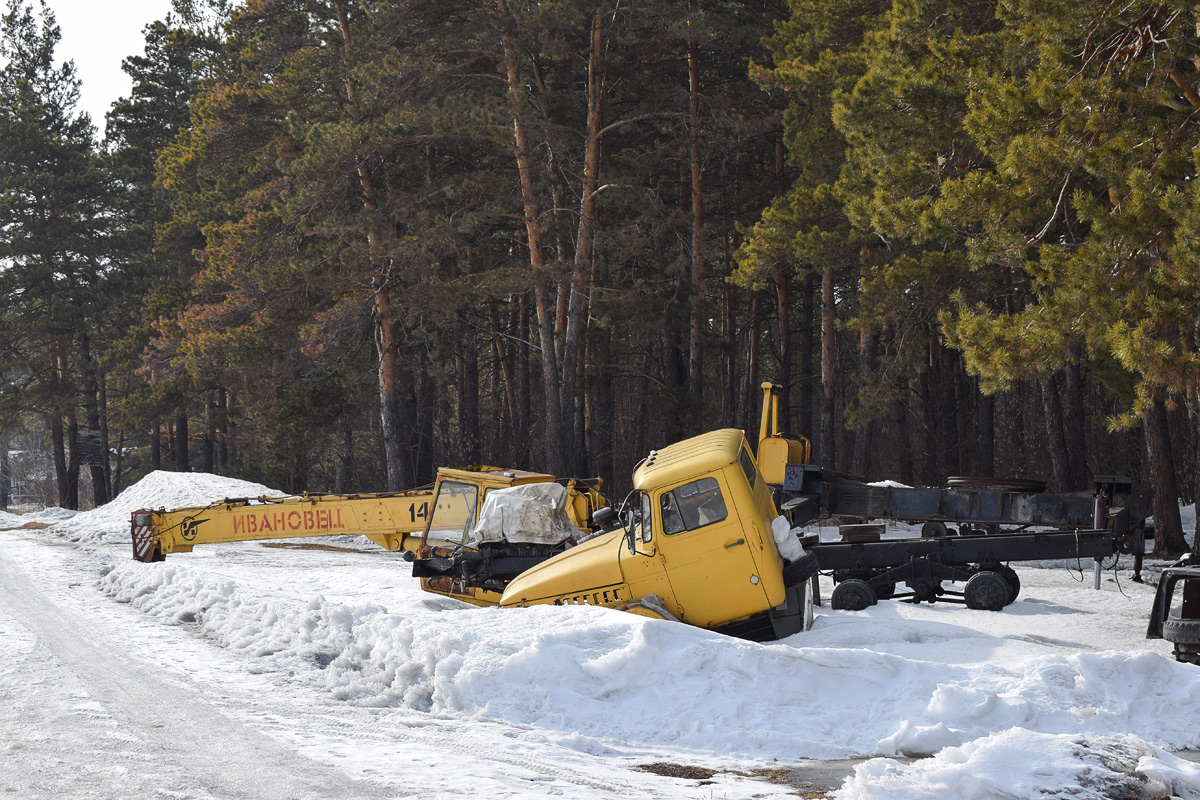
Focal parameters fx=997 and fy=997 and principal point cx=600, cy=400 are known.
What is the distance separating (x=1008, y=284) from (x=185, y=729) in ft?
55.4

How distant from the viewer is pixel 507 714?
726cm

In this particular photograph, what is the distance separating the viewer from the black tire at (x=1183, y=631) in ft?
27.3

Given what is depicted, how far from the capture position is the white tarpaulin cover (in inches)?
472

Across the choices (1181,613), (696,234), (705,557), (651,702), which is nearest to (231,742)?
(651,702)

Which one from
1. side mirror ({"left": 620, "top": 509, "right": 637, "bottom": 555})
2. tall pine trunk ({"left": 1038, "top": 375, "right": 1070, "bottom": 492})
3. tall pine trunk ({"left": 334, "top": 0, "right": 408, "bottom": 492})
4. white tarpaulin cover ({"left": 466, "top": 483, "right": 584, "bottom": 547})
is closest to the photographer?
side mirror ({"left": 620, "top": 509, "right": 637, "bottom": 555})

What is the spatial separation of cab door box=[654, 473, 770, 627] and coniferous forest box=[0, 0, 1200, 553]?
5.02 meters

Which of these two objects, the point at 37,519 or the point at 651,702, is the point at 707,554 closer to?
the point at 651,702

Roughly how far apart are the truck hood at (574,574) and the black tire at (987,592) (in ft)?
15.3

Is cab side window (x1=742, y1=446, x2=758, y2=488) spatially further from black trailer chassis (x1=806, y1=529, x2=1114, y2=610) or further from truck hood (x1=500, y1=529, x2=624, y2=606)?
black trailer chassis (x1=806, y1=529, x2=1114, y2=610)

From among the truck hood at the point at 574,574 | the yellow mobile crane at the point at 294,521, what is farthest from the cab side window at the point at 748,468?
the yellow mobile crane at the point at 294,521

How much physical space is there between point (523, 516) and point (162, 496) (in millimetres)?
19330

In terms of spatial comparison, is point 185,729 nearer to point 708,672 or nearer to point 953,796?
point 708,672

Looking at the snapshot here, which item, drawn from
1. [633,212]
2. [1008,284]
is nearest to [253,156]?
[633,212]

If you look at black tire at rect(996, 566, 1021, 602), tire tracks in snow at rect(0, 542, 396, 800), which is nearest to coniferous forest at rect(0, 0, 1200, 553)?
black tire at rect(996, 566, 1021, 602)
